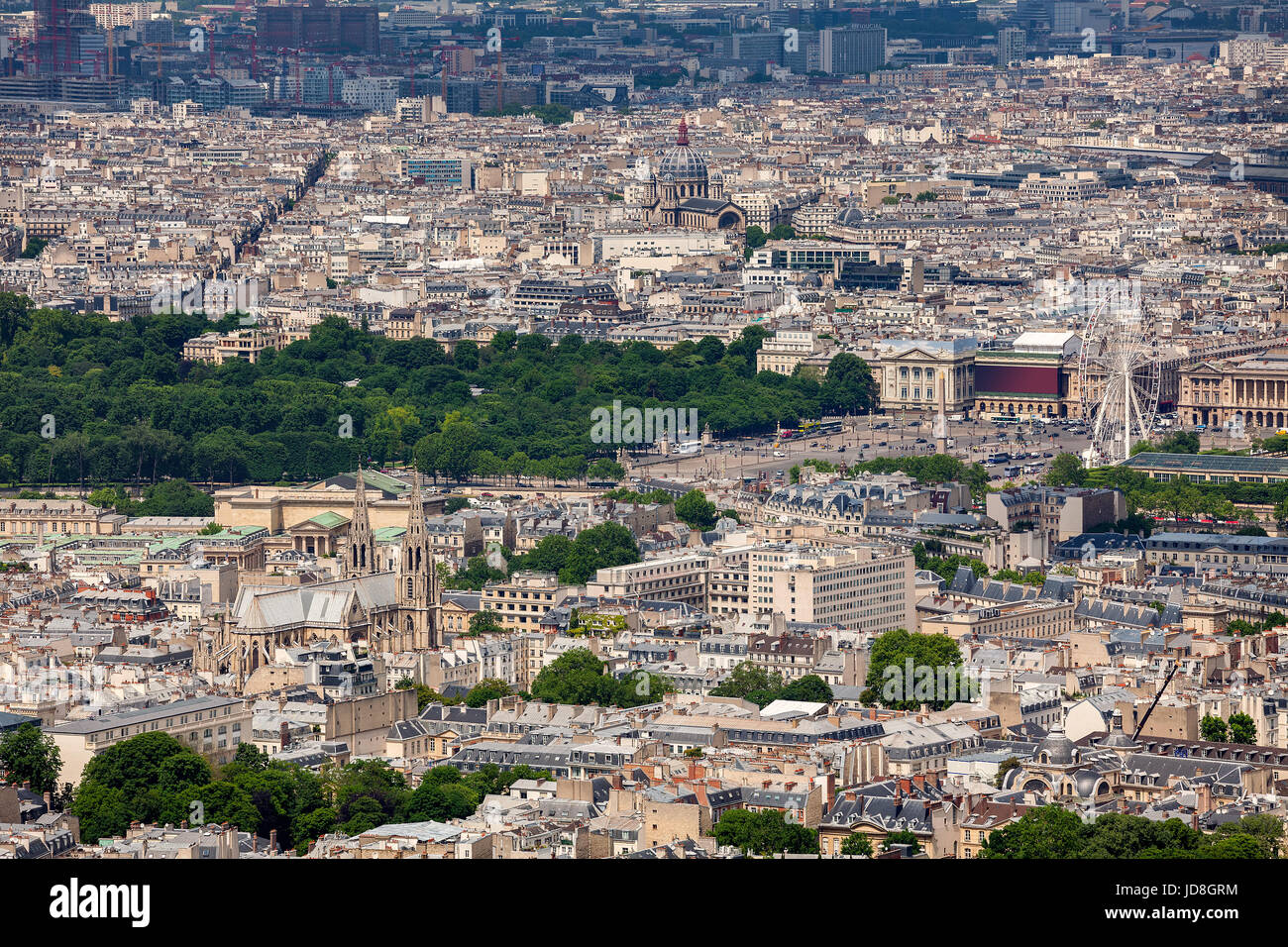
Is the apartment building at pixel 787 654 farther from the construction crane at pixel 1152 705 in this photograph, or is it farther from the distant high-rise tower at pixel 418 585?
the distant high-rise tower at pixel 418 585

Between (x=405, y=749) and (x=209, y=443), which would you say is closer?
(x=405, y=749)

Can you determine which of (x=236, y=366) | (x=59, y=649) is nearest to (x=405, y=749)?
(x=59, y=649)

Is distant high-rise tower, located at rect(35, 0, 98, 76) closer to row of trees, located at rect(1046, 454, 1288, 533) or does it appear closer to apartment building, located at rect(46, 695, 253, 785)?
row of trees, located at rect(1046, 454, 1288, 533)
